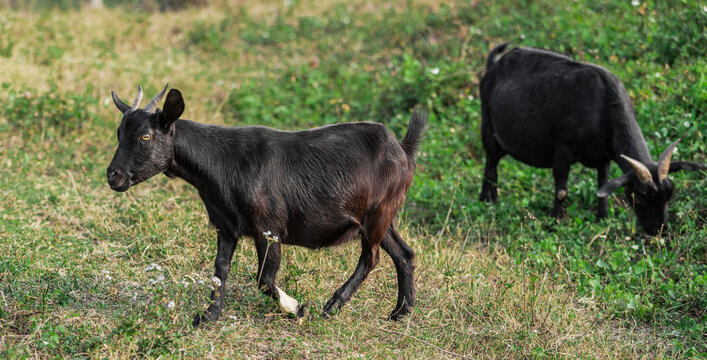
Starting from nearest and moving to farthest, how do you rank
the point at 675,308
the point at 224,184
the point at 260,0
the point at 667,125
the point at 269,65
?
the point at 224,184
the point at 675,308
the point at 667,125
the point at 269,65
the point at 260,0

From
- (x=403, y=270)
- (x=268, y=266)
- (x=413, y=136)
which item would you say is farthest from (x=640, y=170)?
(x=268, y=266)

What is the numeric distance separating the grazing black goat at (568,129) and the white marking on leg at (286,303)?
3229 millimetres

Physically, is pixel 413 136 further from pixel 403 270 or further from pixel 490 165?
pixel 490 165

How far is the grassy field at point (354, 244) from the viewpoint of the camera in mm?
4957

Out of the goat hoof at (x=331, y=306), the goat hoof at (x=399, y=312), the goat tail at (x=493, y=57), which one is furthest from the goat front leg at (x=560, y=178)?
the goat hoof at (x=331, y=306)

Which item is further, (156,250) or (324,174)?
(156,250)

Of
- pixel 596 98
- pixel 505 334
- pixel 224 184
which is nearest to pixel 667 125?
pixel 596 98

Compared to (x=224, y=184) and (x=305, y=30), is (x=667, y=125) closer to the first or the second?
(x=224, y=184)

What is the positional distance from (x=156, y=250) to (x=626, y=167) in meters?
4.62

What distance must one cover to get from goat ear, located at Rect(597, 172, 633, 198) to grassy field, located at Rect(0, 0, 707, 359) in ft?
1.14

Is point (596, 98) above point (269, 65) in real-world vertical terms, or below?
above

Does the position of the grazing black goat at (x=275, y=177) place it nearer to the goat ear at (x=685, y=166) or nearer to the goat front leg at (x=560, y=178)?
the goat front leg at (x=560, y=178)

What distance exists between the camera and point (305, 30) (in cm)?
1444

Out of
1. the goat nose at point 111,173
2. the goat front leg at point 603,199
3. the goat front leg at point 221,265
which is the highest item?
the goat nose at point 111,173
